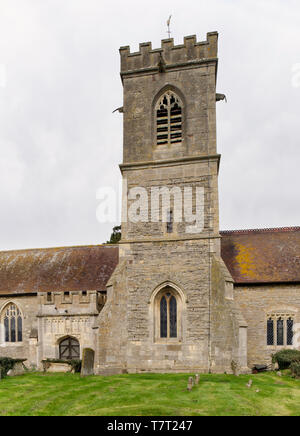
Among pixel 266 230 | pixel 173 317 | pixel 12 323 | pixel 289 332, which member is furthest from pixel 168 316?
pixel 12 323

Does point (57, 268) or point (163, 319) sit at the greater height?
point (57, 268)

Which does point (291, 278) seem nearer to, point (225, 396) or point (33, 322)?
point (225, 396)

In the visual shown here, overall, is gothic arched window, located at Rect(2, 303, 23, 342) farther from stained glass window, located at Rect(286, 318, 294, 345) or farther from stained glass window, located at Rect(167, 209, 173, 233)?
stained glass window, located at Rect(286, 318, 294, 345)

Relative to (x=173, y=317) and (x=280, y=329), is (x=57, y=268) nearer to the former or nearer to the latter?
(x=173, y=317)

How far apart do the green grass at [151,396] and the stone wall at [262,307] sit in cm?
253

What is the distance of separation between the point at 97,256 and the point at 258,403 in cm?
1589

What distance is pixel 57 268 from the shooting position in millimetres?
26125

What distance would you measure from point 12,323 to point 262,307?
15159 millimetres

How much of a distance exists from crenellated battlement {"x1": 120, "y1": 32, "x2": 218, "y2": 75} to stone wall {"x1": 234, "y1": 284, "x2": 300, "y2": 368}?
41.8ft

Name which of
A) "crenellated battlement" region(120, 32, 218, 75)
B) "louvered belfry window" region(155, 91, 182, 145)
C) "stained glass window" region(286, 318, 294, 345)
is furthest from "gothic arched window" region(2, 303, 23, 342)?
"crenellated battlement" region(120, 32, 218, 75)

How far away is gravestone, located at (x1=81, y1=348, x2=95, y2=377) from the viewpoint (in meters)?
18.7

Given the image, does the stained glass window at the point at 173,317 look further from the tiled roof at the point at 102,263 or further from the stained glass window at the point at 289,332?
the stained glass window at the point at 289,332

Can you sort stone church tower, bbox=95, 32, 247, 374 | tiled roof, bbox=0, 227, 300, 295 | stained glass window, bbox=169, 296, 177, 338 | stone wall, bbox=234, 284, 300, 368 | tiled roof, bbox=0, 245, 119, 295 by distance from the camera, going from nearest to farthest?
1. stone church tower, bbox=95, 32, 247, 374
2. stained glass window, bbox=169, 296, 177, 338
3. stone wall, bbox=234, 284, 300, 368
4. tiled roof, bbox=0, 227, 300, 295
5. tiled roof, bbox=0, 245, 119, 295
